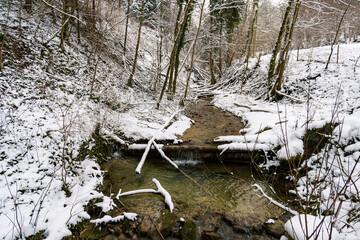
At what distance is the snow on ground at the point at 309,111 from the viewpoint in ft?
14.7

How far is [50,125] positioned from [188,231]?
15.6 ft

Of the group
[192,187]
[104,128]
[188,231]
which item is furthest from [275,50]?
[188,231]

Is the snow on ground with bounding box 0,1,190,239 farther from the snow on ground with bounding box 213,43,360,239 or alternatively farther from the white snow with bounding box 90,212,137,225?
the snow on ground with bounding box 213,43,360,239

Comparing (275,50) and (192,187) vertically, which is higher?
(275,50)

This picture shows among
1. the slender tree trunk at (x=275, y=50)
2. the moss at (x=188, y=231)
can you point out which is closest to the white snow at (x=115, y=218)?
the moss at (x=188, y=231)

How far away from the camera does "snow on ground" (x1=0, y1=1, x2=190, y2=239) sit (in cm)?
345

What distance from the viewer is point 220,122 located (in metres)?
10.0

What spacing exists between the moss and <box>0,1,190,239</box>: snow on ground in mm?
1719

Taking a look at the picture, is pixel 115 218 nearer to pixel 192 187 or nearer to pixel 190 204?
pixel 190 204

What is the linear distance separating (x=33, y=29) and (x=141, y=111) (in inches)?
279

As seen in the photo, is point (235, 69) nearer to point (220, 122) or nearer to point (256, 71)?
point (256, 71)

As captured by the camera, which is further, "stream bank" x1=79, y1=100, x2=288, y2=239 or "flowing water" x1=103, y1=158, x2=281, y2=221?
"flowing water" x1=103, y1=158, x2=281, y2=221

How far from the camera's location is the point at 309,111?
8.15 metres

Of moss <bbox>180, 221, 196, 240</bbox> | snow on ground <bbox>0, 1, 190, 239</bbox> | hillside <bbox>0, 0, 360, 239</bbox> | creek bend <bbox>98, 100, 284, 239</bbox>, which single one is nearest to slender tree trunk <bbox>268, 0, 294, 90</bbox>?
hillside <bbox>0, 0, 360, 239</bbox>
